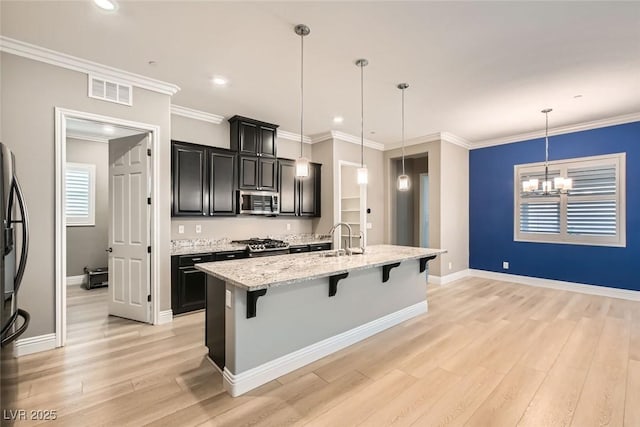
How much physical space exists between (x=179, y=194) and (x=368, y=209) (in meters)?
3.78

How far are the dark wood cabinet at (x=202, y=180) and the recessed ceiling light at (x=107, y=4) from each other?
1.92 metres

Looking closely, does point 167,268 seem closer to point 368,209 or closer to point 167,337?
point 167,337

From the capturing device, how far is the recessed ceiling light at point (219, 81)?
349cm

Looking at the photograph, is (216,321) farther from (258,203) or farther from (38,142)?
(258,203)

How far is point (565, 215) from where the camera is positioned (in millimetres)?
5418

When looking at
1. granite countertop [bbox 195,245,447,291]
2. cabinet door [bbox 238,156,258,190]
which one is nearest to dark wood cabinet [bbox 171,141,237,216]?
cabinet door [bbox 238,156,258,190]

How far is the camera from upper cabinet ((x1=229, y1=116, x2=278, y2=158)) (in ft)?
16.0

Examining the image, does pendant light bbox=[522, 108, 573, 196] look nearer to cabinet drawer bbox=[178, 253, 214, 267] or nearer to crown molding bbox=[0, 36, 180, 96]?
cabinet drawer bbox=[178, 253, 214, 267]

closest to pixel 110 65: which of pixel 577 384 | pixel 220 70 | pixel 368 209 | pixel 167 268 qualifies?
pixel 220 70

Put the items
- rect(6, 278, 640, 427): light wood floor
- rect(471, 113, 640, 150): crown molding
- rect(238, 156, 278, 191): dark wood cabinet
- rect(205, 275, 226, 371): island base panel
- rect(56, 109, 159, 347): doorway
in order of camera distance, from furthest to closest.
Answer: rect(238, 156, 278, 191): dark wood cabinet
rect(471, 113, 640, 150): crown molding
rect(56, 109, 159, 347): doorway
rect(205, 275, 226, 371): island base panel
rect(6, 278, 640, 427): light wood floor

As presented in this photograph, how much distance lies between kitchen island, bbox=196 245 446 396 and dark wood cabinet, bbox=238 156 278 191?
2183 millimetres

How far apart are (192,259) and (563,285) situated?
6.35 metres

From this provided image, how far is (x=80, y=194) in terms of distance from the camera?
5684 mm

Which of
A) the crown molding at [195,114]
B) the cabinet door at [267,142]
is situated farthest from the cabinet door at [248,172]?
the crown molding at [195,114]
